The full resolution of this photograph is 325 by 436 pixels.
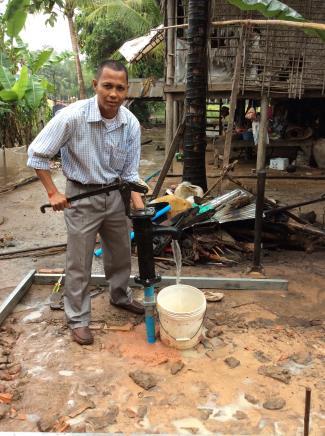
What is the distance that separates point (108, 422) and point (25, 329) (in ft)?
4.36

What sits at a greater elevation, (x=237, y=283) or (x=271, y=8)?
(x=271, y=8)

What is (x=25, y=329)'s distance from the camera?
345cm

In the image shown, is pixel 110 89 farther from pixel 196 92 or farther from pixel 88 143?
pixel 196 92

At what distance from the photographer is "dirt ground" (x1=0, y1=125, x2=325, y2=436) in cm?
246

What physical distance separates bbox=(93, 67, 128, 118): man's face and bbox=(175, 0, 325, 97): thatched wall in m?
6.51

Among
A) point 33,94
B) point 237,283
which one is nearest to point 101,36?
point 33,94

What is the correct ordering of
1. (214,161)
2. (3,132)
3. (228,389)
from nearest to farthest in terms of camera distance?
(228,389)
(3,132)
(214,161)

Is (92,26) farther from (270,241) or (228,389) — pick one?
(228,389)

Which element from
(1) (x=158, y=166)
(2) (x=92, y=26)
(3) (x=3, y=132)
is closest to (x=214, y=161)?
(1) (x=158, y=166)

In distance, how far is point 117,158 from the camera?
3.18 m

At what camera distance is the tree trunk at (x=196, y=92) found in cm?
579

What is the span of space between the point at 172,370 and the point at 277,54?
7.83 meters

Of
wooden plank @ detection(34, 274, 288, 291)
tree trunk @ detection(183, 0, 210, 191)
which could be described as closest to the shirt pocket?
wooden plank @ detection(34, 274, 288, 291)

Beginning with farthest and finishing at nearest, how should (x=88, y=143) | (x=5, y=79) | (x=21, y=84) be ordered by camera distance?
(x=5, y=79), (x=21, y=84), (x=88, y=143)
